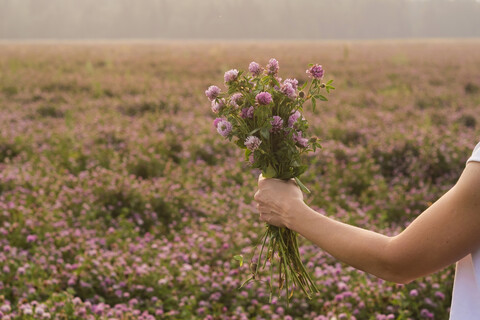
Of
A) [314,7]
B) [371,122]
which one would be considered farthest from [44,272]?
[314,7]

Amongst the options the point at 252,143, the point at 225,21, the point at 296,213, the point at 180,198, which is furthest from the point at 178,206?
the point at 225,21

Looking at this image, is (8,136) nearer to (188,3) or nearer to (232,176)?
(232,176)

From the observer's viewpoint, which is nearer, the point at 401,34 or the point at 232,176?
the point at 232,176

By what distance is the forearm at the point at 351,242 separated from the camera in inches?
60.2

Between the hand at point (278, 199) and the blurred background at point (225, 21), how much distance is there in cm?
12210

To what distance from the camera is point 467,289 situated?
149 cm

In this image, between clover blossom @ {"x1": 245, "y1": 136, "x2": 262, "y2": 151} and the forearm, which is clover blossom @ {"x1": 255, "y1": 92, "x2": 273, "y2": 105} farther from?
the forearm

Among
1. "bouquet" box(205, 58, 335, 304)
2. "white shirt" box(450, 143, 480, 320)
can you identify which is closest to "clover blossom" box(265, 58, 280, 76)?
"bouquet" box(205, 58, 335, 304)

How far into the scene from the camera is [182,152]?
777 cm

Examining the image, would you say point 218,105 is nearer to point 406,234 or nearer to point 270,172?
point 270,172

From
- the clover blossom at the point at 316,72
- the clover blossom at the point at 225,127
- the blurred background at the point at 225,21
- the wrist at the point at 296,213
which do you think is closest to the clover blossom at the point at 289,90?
the clover blossom at the point at 316,72

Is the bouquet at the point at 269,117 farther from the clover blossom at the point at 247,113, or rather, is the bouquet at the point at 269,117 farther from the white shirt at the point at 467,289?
the white shirt at the point at 467,289

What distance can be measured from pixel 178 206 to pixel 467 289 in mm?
4448

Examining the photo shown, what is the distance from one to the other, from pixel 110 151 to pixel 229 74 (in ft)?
18.9
